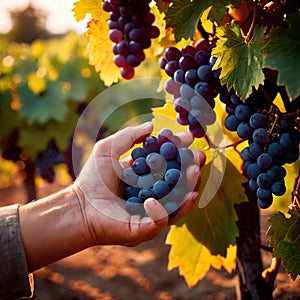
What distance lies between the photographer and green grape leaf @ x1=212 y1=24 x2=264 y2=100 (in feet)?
3.12

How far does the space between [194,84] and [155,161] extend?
0.54ft

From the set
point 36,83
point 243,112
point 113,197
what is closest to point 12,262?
point 113,197

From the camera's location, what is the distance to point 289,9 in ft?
3.48

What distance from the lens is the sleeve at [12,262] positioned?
1223mm

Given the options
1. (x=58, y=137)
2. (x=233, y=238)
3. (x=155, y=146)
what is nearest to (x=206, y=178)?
(x=233, y=238)

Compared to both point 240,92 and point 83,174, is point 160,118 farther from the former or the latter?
point 240,92

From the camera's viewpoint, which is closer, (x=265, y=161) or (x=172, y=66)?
(x=265, y=161)

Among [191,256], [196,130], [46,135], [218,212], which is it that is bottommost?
[46,135]

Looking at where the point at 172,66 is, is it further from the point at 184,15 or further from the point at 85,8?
the point at 85,8

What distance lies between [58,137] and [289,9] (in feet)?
10.2

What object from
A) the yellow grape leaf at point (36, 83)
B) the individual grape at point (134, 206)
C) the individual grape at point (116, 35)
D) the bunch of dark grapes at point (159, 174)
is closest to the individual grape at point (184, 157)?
the bunch of dark grapes at point (159, 174)

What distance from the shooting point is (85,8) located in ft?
4.25

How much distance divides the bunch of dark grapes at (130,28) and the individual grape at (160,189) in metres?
0.34

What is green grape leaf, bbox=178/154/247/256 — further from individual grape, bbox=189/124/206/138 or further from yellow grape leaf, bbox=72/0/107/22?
yellow grape leaf, bbox=72/0/107/22
